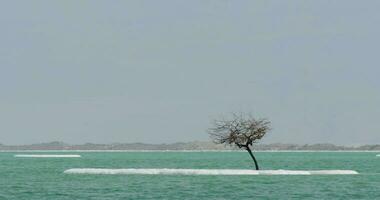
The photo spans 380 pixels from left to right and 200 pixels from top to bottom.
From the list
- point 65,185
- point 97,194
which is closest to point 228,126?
point 65,185

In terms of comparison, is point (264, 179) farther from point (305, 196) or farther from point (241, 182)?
point (305, 196)

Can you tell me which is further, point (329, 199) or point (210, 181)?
point (210, 181)

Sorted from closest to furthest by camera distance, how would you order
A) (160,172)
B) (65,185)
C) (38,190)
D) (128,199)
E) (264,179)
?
(128,199), (38,190), (65,185), (264,179), (160,172)

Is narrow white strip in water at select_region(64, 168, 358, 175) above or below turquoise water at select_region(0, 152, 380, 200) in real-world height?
above

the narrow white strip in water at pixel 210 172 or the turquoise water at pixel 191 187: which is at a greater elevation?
the narrow white strip in water at pixel 210 172

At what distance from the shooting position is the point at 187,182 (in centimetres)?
8012

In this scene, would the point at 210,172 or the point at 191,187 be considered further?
the point at 210,172

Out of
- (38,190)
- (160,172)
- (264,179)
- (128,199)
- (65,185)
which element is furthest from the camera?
(160,172)

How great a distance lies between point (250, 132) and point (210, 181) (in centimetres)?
894

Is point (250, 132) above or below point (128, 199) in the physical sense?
above

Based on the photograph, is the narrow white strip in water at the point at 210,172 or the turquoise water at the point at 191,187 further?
the narrow white strip in water at the point at 210,172

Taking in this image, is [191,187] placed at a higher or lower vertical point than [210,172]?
lower

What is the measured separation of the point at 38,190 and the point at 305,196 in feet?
67.7

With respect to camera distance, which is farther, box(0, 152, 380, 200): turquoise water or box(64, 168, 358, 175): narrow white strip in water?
box(64, 168, 358, 175): narrow white strip in water
